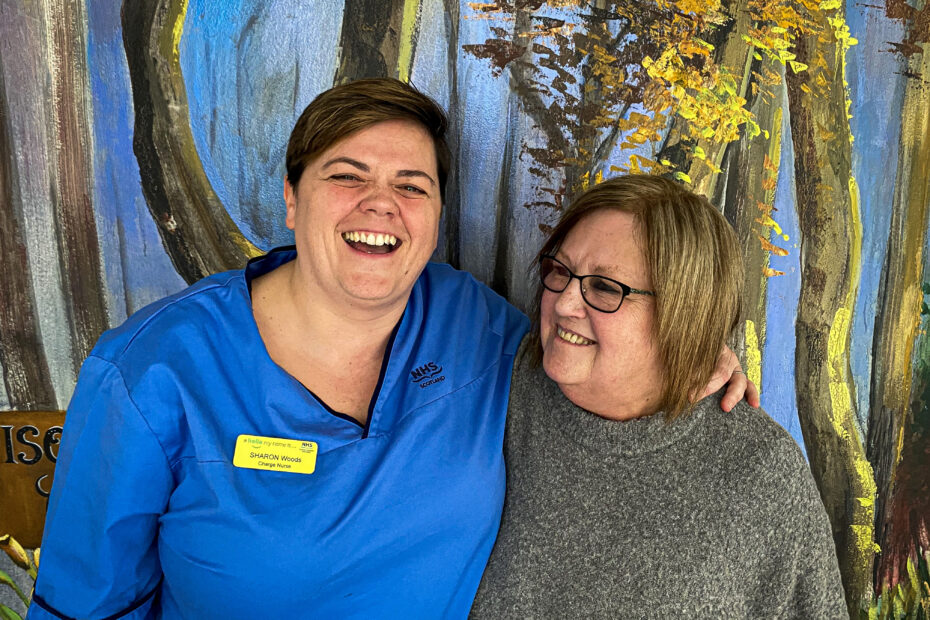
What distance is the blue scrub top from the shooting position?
1.26m

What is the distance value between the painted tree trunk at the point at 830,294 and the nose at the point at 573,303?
852mm

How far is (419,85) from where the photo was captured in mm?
1759

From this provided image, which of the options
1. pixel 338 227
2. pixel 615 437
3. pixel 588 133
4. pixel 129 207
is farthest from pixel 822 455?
pixel 129 207

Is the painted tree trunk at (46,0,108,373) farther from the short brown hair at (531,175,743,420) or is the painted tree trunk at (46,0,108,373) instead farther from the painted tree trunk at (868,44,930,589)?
the painted tree trunk at (868,44,930,589)

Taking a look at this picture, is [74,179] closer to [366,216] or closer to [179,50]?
[179,50]

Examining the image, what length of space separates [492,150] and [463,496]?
96 cm

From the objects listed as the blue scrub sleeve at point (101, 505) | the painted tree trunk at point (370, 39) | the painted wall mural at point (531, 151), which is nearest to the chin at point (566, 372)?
the painted wall mural at point (531, 151)

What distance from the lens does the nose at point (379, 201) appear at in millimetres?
1371

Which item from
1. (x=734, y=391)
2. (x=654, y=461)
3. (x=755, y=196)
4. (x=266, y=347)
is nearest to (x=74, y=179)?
(x=266, y=347)

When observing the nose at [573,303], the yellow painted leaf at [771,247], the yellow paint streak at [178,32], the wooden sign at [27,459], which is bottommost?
the wooden sign at [27,459]

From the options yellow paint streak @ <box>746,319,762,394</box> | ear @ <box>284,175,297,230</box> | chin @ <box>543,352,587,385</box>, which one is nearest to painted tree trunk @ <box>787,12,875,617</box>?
yellow paint streak @ <box>746,319,762,394</box>

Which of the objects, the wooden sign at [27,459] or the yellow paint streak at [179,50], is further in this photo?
the wooden sign at [27,459]

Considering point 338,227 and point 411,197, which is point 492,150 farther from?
point 338,227

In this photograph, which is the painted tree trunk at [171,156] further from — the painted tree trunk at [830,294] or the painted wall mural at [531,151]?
the painted tree trunk at [830,294]
